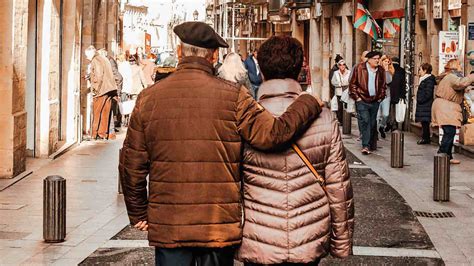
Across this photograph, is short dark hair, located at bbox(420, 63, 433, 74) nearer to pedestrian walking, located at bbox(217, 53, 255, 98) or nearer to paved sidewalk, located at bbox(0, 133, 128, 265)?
pedestrian walking, located at bbox(217, 53, 255, 98)

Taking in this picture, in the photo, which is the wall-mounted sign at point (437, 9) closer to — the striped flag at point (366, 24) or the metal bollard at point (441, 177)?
the striped flag at point (366, 24)

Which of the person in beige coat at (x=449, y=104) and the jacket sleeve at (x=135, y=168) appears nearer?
the jacket sleeve at (x=135, y=168)

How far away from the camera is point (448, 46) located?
22.1 meters

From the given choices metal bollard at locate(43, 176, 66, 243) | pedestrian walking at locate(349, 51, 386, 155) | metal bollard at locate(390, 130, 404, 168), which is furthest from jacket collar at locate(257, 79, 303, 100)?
pedestrian walking at locate(349, 51, 386, 155)

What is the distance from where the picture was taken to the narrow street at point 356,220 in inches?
360

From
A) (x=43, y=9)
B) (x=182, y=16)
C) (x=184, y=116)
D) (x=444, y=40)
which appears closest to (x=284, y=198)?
(x=184, y=116)

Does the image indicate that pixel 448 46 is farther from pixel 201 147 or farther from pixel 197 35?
pixel 201 147

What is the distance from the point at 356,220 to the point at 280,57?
6.23m

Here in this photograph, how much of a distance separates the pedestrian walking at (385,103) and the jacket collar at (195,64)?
54.8ft

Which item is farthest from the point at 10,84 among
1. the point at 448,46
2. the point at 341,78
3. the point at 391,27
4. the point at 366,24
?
the point at 391,27

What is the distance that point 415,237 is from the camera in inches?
407

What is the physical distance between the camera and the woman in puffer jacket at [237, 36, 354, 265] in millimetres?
5035

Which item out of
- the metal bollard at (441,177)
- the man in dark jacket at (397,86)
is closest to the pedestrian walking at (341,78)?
the man in dark jacket at (397,86)

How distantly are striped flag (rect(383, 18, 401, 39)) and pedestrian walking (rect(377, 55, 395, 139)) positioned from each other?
8.01 metres
